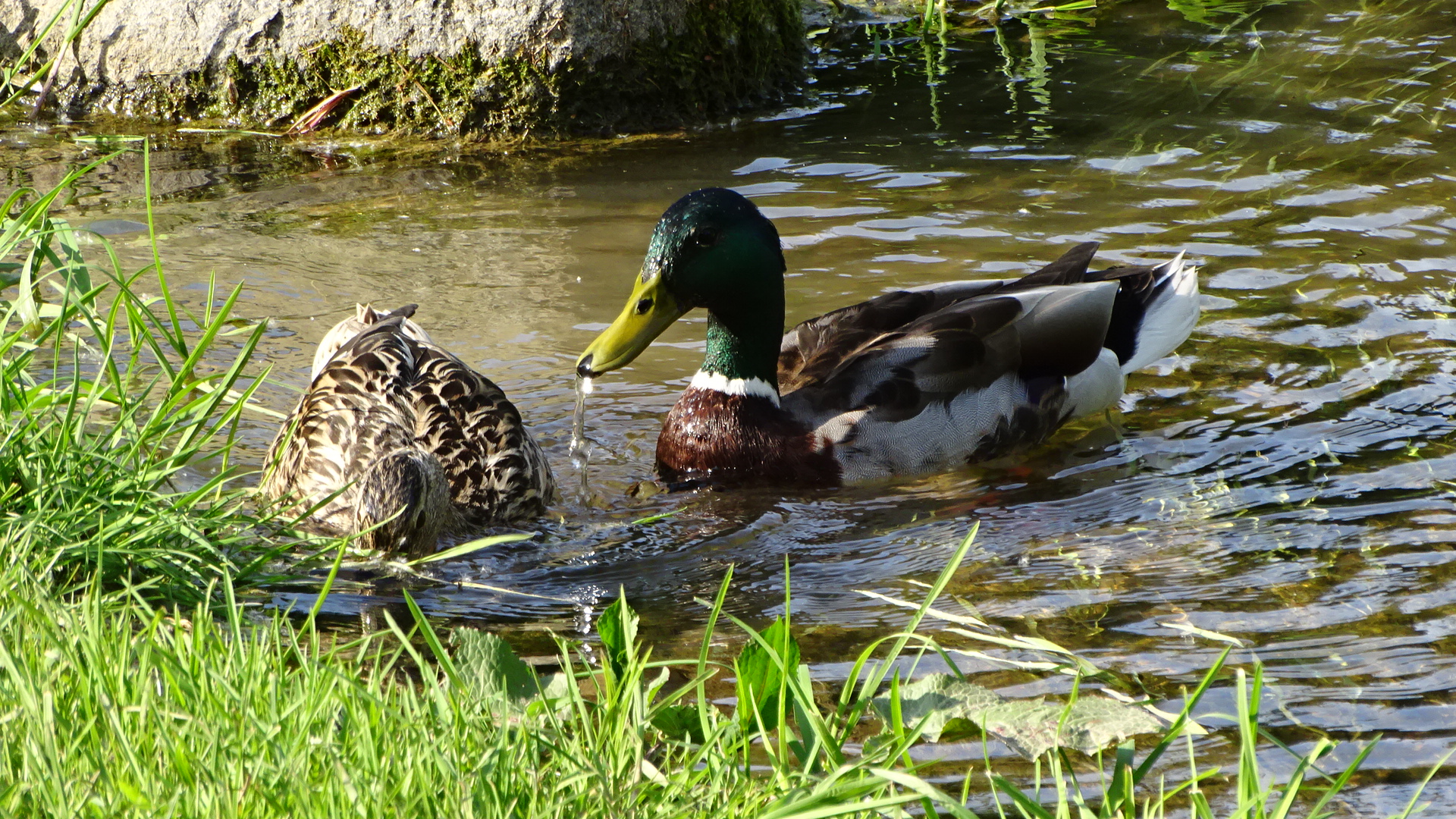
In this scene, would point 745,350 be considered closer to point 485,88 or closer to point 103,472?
point 103,472

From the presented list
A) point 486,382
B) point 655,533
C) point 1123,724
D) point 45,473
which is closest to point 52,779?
point 45,473

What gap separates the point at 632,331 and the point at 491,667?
99.0 inches

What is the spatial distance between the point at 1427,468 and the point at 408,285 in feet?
13.5

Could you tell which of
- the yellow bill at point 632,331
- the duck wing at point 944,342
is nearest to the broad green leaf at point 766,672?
the yellow bill at point 632,331

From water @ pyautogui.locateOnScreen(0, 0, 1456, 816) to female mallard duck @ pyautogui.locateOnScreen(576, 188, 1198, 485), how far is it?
0.16 m

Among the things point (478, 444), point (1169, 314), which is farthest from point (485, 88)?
point (1169, 314)

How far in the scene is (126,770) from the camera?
2.12 meters

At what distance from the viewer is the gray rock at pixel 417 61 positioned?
27.4ft

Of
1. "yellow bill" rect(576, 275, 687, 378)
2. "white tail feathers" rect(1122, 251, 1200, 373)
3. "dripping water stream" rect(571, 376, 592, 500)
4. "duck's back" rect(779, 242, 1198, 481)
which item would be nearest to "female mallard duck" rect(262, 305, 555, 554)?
"dripping water stream" rect(571, 376, 592, 500)

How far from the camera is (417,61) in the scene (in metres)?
8.40

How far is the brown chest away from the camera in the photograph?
204 inches

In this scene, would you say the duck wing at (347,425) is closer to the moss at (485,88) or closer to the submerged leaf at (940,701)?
the submerged leaf at (940,701)

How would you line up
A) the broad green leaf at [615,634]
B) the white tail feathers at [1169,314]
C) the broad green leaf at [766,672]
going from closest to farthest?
the broad green leaf at [766,672] → the broad green leaf at [615,634] → the white tail feathers at [1169,314]

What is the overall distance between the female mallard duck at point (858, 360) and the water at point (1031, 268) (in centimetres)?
16
